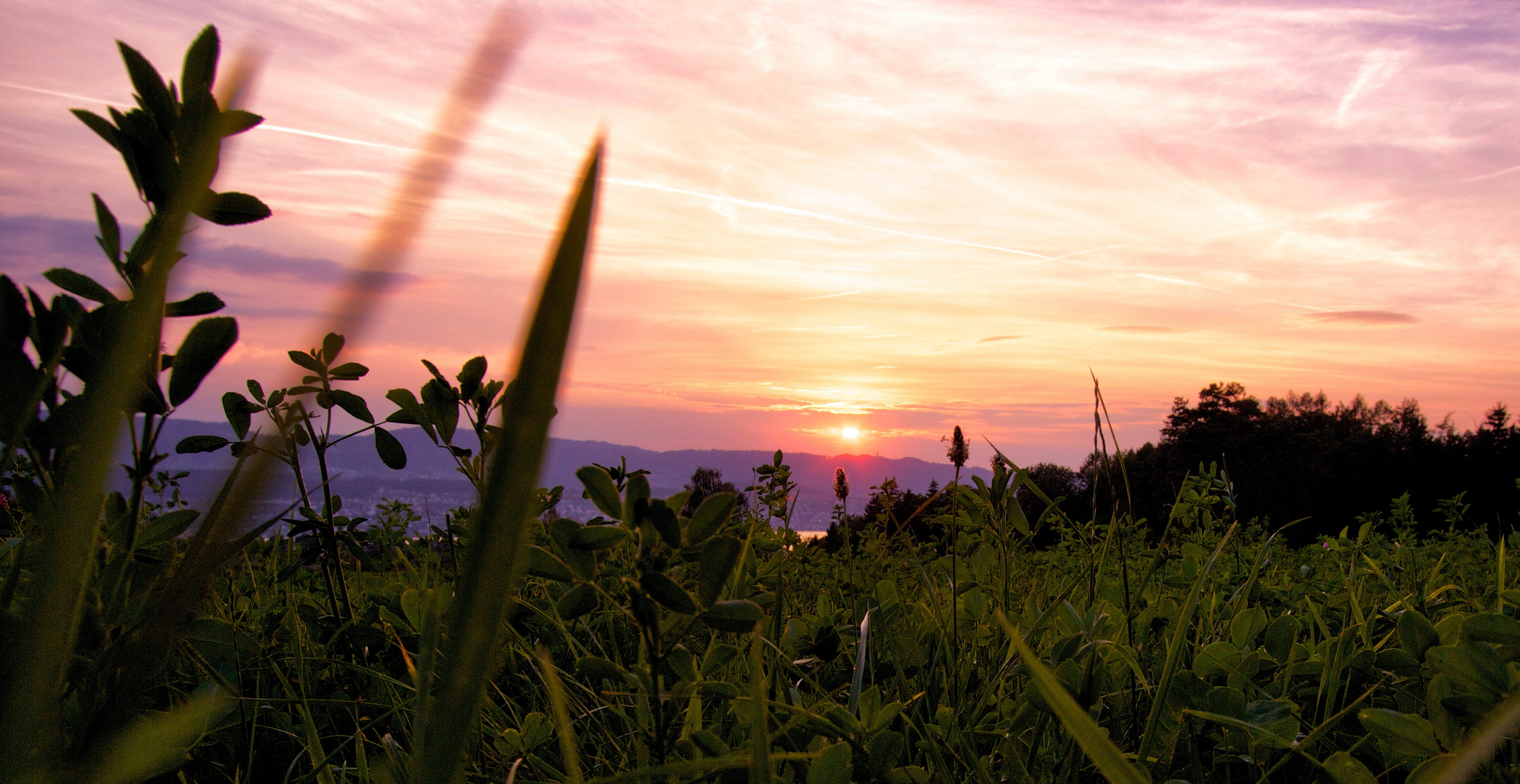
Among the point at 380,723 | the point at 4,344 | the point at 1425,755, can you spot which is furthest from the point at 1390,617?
the point at 4,344

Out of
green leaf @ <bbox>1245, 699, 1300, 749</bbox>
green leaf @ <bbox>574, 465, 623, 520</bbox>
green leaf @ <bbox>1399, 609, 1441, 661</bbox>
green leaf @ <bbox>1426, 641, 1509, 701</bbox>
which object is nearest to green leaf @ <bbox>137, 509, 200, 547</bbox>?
green leaf @ <bbox>574, 465, 623, 520</bbox>

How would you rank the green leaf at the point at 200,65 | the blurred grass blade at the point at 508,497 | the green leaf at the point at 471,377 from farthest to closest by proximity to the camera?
the green leaf at the point at 471,377
the green leaf at the point at 200,65
the blurred grass blade at the point at 508,497

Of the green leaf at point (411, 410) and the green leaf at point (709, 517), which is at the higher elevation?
the green leaf at point (411, 410)

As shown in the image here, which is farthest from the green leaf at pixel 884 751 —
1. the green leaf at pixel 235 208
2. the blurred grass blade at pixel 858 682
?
the green leaf at pixel 235 208

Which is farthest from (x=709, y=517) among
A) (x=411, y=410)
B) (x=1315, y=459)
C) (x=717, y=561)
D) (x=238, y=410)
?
(x=1315, y=459)

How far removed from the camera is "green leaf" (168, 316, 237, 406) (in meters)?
0.98

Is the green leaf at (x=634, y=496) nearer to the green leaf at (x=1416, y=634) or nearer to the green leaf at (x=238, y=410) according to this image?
the green leaf at (x=1416, y=634)

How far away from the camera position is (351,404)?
2.02 meters

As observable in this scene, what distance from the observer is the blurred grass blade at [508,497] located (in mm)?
507

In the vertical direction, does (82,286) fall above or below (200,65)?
below

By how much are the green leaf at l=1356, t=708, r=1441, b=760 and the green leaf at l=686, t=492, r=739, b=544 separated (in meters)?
0.91

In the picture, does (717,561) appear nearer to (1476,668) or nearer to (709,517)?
(709,517)

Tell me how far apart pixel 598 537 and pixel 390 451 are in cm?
124

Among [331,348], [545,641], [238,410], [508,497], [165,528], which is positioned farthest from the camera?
[545,641]
